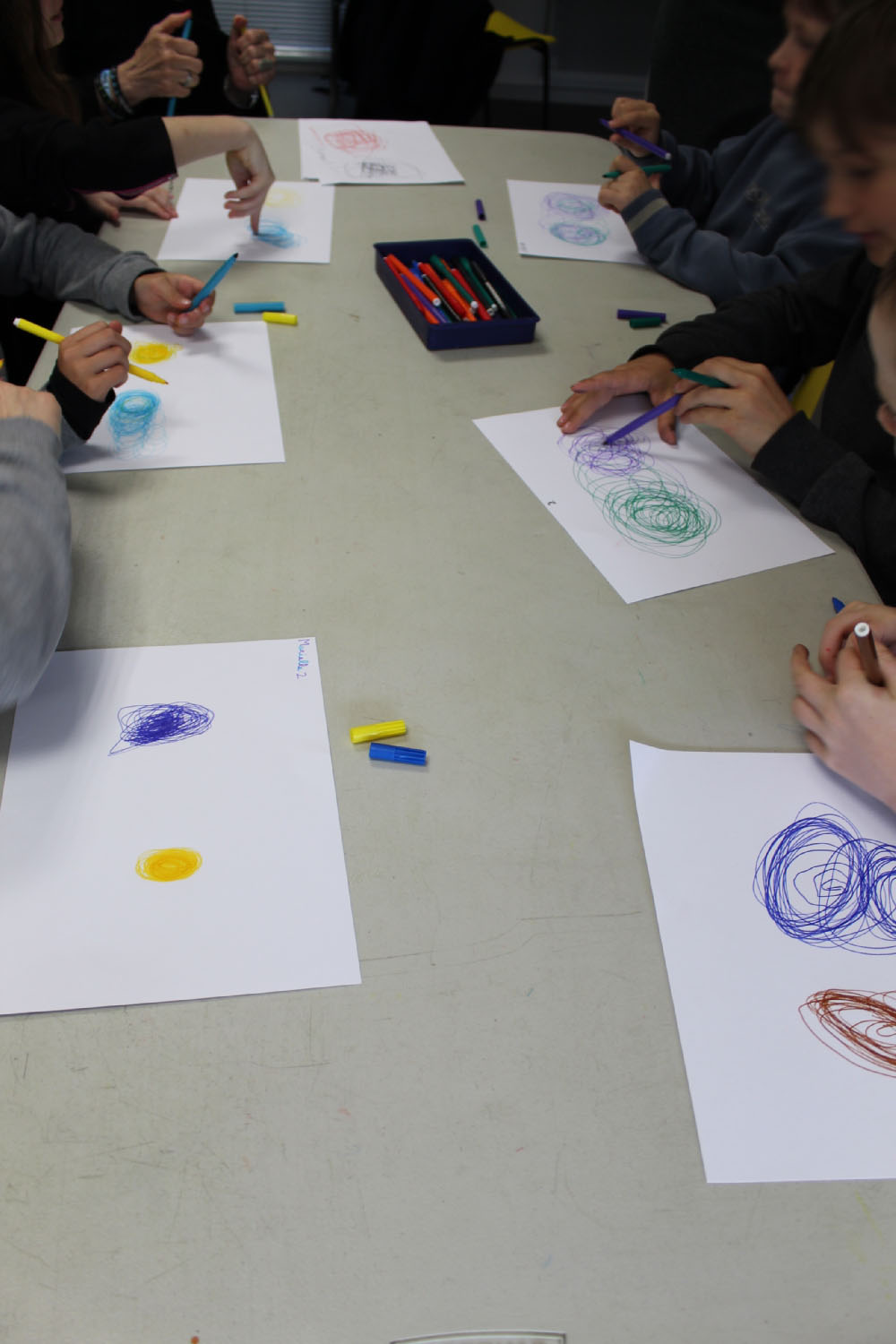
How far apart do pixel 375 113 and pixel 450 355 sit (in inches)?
88.7

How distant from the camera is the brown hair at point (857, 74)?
73cm

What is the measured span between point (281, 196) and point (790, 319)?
80cm

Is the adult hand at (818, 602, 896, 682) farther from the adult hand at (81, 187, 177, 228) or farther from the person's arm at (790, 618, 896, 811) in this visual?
the adult hand at (81, 187, 177, 228)

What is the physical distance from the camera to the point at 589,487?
906mm

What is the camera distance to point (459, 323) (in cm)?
107

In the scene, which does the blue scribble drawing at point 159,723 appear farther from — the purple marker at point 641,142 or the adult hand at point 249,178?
the purple marker at point 641,142

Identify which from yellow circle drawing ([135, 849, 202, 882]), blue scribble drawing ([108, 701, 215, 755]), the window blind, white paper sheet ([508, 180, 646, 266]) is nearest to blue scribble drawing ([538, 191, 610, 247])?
white paper sheet ([508, 180, 646, 266])

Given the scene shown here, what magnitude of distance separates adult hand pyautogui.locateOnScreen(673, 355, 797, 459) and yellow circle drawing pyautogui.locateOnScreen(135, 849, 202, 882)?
28.7 inches

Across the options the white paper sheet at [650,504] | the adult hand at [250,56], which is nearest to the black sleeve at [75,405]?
the white paper sheet at [650,504]

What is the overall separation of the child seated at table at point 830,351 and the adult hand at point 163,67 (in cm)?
96

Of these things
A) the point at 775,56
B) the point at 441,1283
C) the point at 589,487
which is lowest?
the point at 441,1283

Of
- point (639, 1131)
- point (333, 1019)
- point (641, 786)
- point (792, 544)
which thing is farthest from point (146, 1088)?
point (792, 544)

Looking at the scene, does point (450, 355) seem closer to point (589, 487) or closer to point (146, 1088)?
point (589, 487)

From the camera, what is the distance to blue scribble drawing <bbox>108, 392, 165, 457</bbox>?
895 millimetres
